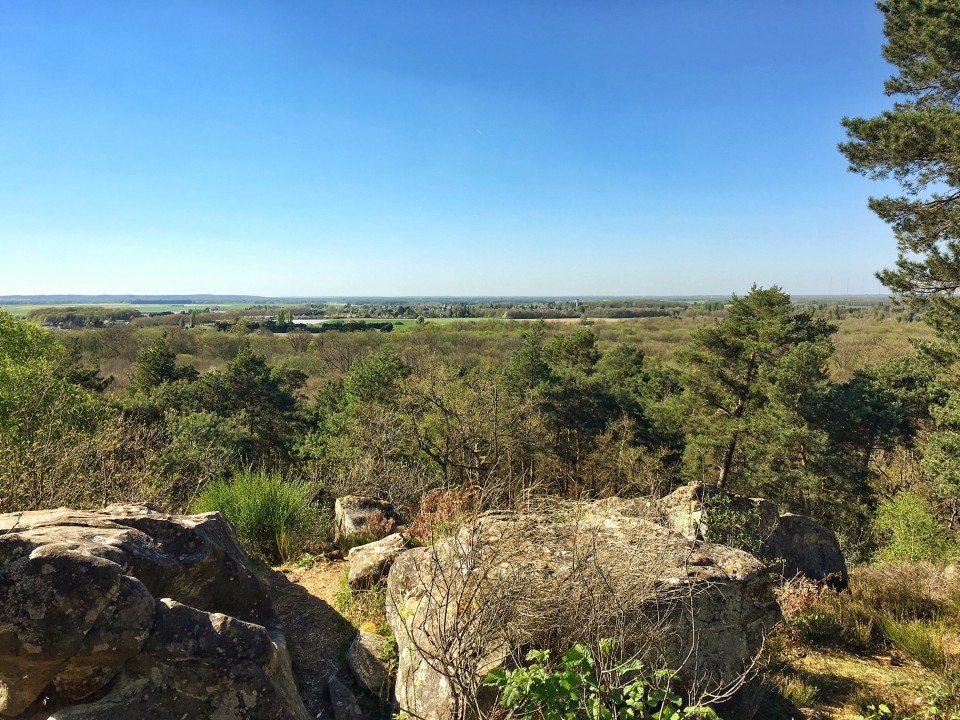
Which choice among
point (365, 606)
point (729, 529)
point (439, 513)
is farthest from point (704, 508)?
point (365, 606)

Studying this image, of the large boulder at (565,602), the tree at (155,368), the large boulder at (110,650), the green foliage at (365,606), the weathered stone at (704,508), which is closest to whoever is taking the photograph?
the large boulder at (110,650)

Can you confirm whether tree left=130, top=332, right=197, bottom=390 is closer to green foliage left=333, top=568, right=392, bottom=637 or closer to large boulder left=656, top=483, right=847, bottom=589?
green foliage left=333, top=568, right=392, bottom=637

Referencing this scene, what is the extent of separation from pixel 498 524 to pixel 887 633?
16.2 feet

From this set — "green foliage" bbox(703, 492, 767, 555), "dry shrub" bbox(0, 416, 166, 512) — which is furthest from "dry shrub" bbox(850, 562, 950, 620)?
"dry shrub" bbox(0, 416, 166, 512)

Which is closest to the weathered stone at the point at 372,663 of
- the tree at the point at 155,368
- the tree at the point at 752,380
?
the tree at the point at 752,380

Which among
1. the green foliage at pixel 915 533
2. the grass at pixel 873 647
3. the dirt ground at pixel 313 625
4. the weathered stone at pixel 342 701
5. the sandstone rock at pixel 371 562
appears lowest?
the green foliage at pixel 915 533

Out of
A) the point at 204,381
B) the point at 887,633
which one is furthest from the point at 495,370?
the point at 887,633

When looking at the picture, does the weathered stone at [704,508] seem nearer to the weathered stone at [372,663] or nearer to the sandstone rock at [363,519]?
the sandstone rock at [363,519]

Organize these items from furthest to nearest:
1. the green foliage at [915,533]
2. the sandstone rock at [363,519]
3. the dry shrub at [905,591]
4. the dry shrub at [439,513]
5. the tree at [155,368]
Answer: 1. the tree at [155,368]
2. the green foliage at [915,533]
3. the sandstone rock at [363,519]
4. the dry shrub at [905,591]
5. the dry shrub at [439,513]

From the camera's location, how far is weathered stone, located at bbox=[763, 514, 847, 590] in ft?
29.1

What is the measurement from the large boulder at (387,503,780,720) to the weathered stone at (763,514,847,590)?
16.8ft

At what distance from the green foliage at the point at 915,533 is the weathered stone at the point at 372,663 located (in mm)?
15832

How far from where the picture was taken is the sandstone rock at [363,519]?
24.2 feet

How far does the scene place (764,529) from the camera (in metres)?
9.06
